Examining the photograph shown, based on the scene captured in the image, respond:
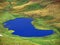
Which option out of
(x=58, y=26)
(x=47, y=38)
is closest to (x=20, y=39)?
(x=47, y=38)

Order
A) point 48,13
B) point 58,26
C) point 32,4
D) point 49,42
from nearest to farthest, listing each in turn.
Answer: point 49,42
point 58,26
point 48,13
point 32,4

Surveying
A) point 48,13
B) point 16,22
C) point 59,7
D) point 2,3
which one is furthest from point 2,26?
point 59,7

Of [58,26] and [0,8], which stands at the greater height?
[0,8]

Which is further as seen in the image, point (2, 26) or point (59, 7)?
point (59, 7)

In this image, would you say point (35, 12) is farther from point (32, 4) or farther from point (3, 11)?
point (3, 11)

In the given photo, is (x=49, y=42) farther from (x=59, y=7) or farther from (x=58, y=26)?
(x=59, y=7)

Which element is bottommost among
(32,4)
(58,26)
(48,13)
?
(58,26)

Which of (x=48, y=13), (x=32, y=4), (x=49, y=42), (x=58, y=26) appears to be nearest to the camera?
(x=49, y=42)
